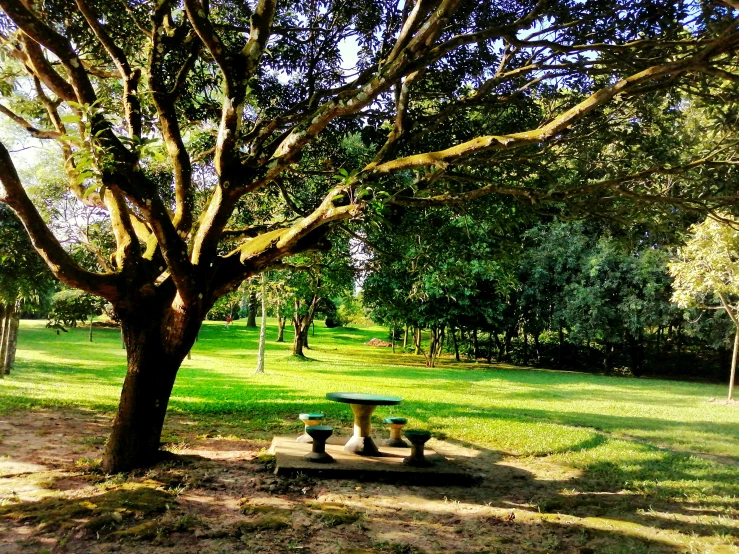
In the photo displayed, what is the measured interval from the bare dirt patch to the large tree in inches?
36.3

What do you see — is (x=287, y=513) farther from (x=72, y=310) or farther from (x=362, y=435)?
(x=72, y=310)

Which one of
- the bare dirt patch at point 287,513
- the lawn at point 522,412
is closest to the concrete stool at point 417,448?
the bare dirt patch at point 287,513

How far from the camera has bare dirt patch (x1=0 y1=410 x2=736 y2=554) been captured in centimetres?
510

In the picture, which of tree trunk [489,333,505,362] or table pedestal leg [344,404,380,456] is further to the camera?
tree trunk [489,333,505,362]

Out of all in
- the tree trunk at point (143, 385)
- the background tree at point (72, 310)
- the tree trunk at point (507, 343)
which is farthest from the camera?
the tree trunk at point (507, 343)

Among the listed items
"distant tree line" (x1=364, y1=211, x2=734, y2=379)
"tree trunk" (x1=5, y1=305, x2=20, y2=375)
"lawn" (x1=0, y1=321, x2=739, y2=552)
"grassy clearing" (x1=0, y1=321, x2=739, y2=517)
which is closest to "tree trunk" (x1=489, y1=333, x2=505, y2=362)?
"distant tree line" (x1=364, y1=211, x2=734, y2=379)

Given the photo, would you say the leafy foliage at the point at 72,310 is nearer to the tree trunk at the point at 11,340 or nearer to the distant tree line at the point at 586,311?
the tree trunk at the point at 11,340

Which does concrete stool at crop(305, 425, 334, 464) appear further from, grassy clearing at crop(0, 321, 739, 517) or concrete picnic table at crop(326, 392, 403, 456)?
grassy clearing at crop(0, 321, 739, 517)

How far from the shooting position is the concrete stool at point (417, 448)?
26.3 ft

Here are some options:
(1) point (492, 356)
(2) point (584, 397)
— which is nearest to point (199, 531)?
(2) point (584, 397)

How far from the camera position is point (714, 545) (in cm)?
557

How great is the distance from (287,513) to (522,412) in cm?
991

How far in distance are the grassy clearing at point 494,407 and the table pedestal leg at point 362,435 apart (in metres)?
2.20

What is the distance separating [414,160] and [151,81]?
135 inches
